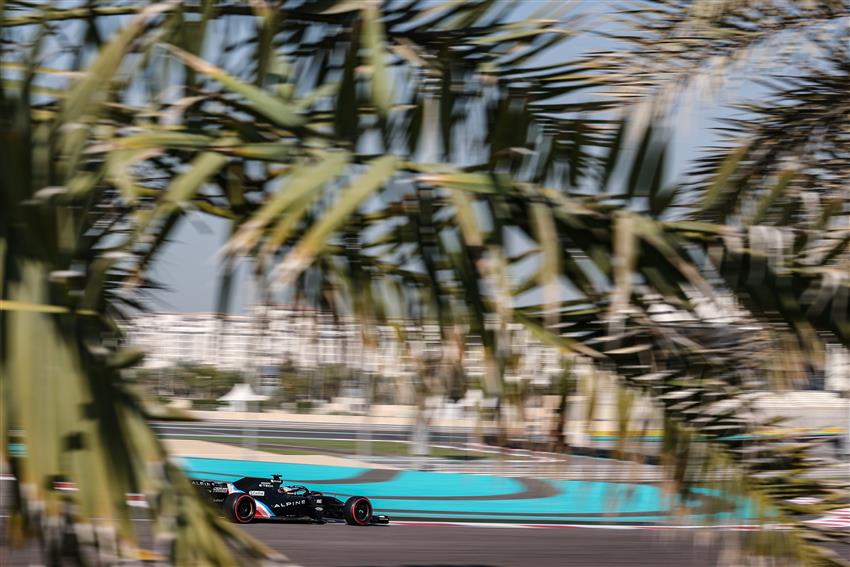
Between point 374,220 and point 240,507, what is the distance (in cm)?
1065

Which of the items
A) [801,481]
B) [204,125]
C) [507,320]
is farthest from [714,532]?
[204,125]

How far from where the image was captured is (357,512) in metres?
12.6

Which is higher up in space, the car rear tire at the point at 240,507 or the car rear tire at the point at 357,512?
the car rear tire at the point at 240,507

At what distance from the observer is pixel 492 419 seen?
6.45ft

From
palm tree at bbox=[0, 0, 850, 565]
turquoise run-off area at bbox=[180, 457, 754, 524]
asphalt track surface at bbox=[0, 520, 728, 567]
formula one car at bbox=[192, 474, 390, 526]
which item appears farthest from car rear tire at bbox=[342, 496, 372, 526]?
palm tree at bbox=[0, 0, 850, 565]

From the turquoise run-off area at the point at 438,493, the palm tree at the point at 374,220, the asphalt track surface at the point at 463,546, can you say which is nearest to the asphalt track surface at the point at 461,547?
the asphalt track surface at the point at 463,546

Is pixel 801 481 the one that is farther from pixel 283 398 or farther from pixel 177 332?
pixel 177 332

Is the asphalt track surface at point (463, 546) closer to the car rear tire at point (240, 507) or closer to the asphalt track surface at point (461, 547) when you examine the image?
the asphalt track surface at point (461, 547)

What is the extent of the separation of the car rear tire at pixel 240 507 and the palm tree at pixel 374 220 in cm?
1010

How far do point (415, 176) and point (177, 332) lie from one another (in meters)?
0.76

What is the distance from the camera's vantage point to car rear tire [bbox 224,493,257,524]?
39.3ft

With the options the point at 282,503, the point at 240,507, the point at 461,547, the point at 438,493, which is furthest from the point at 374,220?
the point at 438,493

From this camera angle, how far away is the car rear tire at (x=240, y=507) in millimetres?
11992

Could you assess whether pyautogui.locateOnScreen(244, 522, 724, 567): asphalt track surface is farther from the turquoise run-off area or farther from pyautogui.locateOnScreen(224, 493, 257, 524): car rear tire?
the turquoise run-off area
